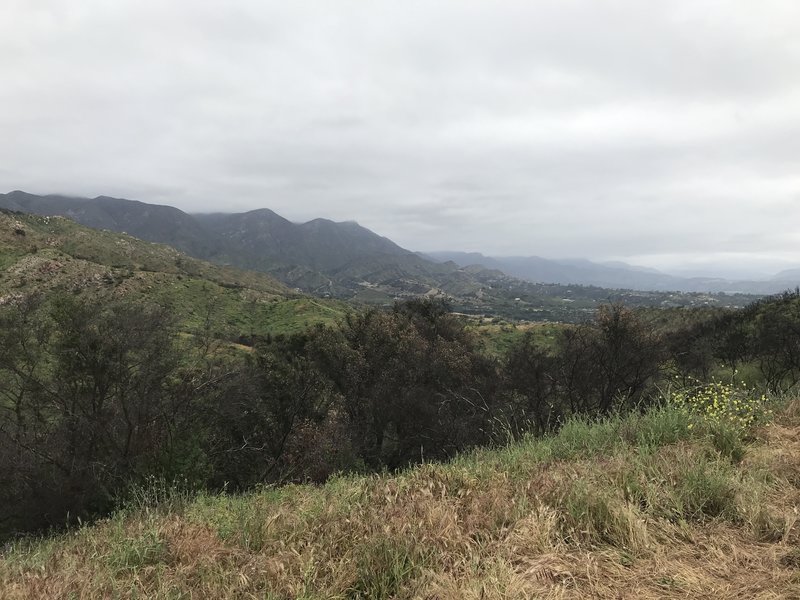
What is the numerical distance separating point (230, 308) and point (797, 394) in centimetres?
7945

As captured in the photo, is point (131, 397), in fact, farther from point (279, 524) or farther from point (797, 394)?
point (797, 394)

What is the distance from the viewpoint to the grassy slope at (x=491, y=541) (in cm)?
325

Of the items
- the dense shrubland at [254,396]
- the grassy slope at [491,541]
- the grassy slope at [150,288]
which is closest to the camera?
the grassy slope at [491,541]

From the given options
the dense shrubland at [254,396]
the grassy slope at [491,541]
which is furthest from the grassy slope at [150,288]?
the grassy slope at [491,541]

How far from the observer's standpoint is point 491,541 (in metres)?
3.75

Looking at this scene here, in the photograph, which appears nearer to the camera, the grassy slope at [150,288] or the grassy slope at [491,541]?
the grassy slope at [491,541]

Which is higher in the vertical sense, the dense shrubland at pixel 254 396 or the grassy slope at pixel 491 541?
the grassy slope at pixel 491 541

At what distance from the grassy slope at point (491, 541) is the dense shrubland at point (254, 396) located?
856cm

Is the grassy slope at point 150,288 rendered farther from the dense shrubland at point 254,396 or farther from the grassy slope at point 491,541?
the grassy slope at point 491,541

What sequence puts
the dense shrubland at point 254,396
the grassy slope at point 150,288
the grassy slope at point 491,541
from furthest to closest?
the grassy slope at point 150,288 → the dense shrubland at point 254,396 → the grassy slope at point 491,541

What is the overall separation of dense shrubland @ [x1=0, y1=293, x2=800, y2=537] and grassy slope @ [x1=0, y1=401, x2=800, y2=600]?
28.1ft

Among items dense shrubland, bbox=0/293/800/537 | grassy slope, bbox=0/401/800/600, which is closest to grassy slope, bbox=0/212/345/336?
dense shrubland, bbox=0/293/800/537

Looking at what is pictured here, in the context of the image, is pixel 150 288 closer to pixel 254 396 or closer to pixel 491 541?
pixel 254 396

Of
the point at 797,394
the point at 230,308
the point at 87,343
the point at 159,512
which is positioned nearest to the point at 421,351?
the point at 87,343
